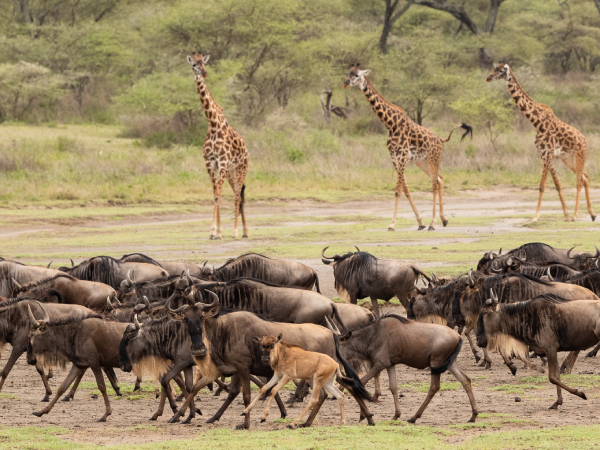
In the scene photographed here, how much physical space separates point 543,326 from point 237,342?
9.59 feet

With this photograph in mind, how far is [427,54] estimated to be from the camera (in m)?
47.6

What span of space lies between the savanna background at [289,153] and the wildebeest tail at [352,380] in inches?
12.8

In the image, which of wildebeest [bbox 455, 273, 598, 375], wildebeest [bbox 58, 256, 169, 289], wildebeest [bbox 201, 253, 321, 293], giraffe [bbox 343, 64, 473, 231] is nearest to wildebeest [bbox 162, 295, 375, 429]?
wildebeest [bbox 455, 273, 598, 375]

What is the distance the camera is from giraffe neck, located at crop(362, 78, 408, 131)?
21.6 m

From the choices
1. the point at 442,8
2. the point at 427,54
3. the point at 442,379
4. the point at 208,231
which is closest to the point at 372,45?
the point at 427,54

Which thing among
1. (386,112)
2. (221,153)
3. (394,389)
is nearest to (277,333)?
(394,389)

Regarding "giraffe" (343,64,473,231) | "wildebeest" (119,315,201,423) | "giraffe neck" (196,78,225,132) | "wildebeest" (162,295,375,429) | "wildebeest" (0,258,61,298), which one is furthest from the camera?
"giraffe" (343,64,473,231)

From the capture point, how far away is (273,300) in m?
8.78

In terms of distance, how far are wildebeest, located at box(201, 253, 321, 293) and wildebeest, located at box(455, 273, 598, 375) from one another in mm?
1963

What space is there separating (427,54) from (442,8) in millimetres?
9840

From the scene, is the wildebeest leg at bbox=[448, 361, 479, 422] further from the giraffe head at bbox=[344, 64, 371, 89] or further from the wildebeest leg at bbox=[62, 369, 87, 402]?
the giraffe head at bbox=[344, 64, 371, 89]

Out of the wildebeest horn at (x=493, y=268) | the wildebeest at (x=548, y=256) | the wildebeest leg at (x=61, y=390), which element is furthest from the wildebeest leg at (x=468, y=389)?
the wildebeest at (x=548, y=256)

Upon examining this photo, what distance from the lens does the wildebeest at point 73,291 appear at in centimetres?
1005

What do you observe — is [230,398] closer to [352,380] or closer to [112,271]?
[352,380]
